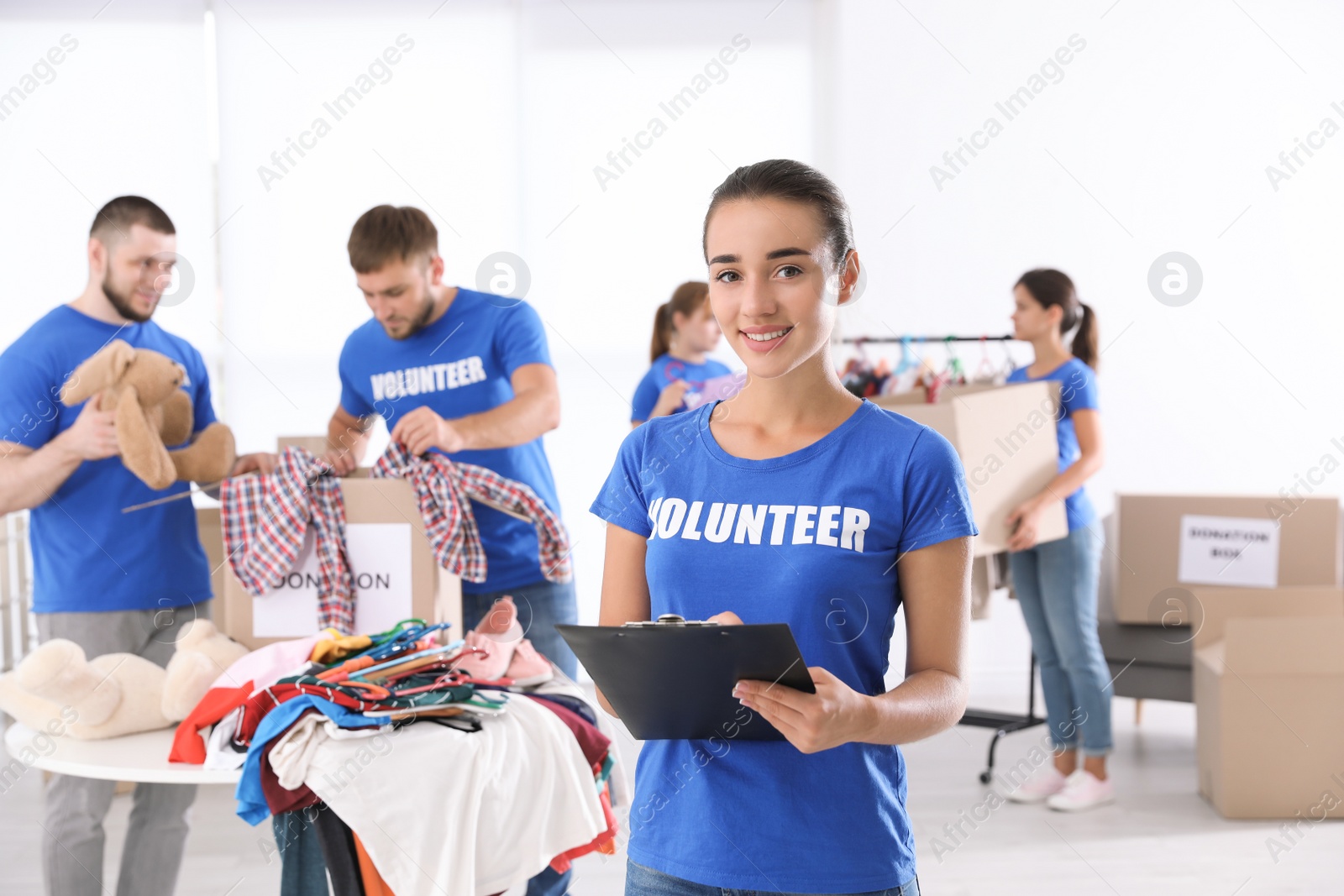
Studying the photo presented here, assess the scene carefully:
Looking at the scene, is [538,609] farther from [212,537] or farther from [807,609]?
[807,609]

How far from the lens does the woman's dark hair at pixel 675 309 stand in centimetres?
383

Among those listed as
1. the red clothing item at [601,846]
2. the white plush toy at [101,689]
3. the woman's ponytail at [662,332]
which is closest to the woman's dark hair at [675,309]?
the woman's ponytail at [662,332]

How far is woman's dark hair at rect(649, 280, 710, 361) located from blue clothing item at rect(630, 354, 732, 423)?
5.7 inches

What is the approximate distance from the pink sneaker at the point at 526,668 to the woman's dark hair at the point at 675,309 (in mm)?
1999

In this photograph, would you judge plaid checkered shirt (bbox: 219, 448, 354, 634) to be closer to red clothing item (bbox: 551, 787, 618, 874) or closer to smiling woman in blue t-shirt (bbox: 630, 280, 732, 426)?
red clothing item (bbox: 551, 787, 618, 874)

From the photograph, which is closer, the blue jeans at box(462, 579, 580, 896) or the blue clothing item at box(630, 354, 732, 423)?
the blue jeans at box(462, 579, 580, 896)

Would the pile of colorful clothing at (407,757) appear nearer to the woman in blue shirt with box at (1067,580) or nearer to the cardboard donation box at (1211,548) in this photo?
the woman in blue shirt with box at (1067,580)

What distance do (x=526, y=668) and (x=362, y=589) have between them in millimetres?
369

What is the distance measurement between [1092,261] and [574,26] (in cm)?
256

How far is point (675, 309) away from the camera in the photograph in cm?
391

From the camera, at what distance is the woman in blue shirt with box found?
10.6 ft

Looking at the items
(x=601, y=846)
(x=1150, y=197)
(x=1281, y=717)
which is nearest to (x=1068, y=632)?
(x=1281, y=717)

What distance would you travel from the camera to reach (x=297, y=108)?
15.5 feet

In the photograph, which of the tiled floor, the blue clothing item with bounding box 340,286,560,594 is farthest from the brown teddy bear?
the tiled floor
